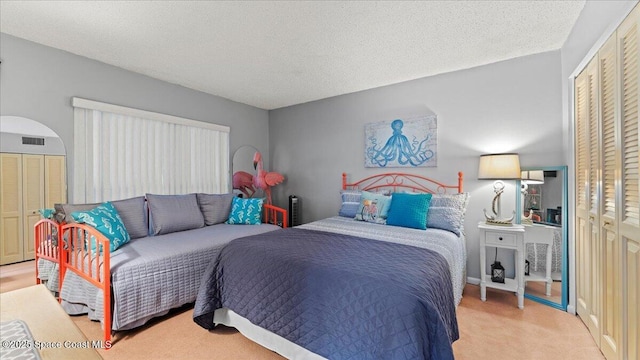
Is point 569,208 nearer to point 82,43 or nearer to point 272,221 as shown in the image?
point 272,221

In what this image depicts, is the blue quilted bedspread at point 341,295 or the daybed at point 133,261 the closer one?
the blue quilted bedspread at point 341,295

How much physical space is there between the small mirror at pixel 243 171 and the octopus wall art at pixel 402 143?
6.33 feet

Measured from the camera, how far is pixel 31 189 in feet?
8.98

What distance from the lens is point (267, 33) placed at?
7.47 feet

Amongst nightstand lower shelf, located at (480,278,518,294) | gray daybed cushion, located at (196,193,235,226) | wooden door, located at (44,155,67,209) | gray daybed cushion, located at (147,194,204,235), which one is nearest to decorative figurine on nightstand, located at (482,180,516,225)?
nightstand lower shelf, located at (480,278,518,294)

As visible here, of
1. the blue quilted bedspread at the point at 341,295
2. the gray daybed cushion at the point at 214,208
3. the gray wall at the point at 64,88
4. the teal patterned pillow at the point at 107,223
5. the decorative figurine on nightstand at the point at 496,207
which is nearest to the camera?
the blue quilted bedspread at the point at 341,295

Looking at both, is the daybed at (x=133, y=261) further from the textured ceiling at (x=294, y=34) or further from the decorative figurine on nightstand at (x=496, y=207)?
the decorative figurine on nightstand at (x=496, y=207)

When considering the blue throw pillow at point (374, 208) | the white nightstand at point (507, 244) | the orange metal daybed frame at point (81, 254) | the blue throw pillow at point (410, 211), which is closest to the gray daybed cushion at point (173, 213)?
the orange metal daybed frame at point (81, 254)

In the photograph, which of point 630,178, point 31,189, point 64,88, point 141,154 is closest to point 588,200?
point 630,178

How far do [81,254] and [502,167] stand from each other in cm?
366

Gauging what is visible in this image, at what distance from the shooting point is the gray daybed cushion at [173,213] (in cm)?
289

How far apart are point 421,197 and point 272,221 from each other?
2.28 metres

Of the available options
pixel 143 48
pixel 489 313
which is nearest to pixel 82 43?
pixel 143 48

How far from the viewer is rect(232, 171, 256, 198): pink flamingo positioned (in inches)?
168
